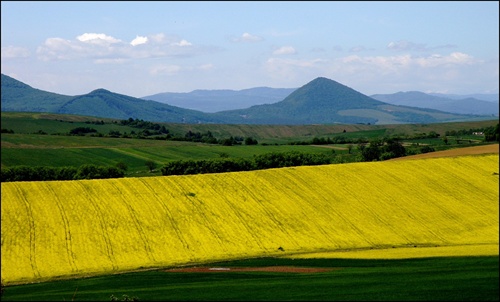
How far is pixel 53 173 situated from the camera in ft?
328

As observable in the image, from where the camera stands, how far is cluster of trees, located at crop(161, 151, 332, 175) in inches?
4038

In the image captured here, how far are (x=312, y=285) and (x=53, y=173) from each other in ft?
209

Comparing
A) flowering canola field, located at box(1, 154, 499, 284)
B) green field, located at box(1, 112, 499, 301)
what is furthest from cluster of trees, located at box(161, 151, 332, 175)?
green field, located at box(1, 112, 499, 301)

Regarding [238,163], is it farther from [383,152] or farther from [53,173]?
[383,152]

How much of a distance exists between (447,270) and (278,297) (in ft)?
45.9

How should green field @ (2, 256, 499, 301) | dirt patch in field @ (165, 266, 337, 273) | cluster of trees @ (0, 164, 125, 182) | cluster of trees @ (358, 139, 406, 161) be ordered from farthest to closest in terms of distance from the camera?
cluster of trees @ (358, 139, 406, 161) < cluster of trees @ (0, 164, 125, 182) < dirt patch in field @ (165, 266, 337, 273) < green field @ (2, 256, 499, 301)

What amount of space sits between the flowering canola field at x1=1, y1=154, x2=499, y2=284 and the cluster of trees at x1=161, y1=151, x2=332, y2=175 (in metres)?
18.6

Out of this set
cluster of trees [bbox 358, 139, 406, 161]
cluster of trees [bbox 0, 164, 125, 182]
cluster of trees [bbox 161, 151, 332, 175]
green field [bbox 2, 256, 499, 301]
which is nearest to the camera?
green field [bbox 2, 256, 499, 301]

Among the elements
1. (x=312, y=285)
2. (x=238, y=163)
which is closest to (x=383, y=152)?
(x=238, y=163)

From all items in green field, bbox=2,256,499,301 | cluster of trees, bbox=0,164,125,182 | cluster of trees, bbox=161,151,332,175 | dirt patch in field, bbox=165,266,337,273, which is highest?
cluster of trees, bbox=161,151,332,175

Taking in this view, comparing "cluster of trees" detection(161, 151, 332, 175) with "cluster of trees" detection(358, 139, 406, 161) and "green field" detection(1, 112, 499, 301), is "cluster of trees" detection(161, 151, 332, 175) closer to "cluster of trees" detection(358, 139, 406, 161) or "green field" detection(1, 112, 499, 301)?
"cluster of trees" detection(358, 139, 406, 161)

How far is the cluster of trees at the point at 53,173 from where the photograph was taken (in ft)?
318

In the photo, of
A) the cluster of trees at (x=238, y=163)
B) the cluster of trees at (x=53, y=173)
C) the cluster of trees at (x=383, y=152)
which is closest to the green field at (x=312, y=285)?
the cluster of trees at (x=238, y=163)

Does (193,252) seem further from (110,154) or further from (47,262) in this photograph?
(110,154)
